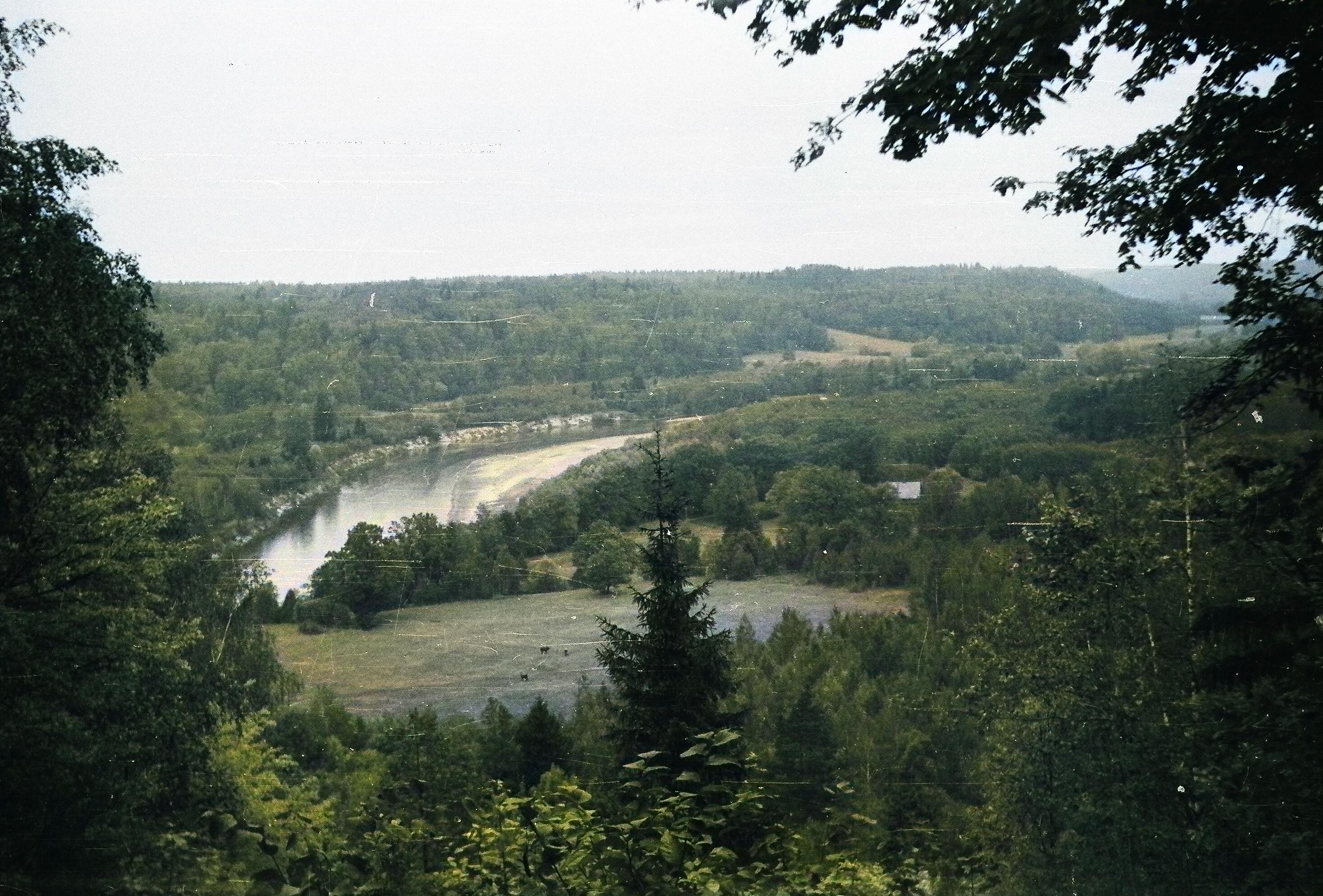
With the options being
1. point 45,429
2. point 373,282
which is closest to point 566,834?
point 45,429

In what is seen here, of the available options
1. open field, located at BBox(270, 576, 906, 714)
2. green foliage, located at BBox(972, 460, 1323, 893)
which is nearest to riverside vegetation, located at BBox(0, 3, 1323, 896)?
green foliage, located at BBox(972, 460, 1323, 893)

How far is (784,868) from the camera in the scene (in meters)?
3.41

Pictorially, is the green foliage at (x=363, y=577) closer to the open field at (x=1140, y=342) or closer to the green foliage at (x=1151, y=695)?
the green foliage at (x=1151, y=695)

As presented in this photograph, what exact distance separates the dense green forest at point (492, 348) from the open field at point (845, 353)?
7 cm

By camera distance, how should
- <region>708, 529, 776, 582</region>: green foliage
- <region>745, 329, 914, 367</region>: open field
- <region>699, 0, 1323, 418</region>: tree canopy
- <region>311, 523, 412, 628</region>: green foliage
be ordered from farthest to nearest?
<region>745, 329, 914, 367</region>: open field < <region>311, 523, 412, 628</region>: green foliage < <region>708, 529, 776, 582</region>: green foliage < <region>699, 0, 1323, 418</region>: tree canopy

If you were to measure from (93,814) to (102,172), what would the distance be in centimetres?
306

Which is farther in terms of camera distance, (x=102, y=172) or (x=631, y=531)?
(x=631, y=531)

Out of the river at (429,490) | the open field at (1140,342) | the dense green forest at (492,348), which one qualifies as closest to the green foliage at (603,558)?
the river at (429,490)

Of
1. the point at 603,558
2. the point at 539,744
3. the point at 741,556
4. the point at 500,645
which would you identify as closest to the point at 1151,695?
the point at 741,556

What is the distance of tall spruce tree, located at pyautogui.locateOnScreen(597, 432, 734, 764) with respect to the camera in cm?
469

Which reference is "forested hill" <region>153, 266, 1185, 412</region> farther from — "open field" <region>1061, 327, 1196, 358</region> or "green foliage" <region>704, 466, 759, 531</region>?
"green foliage" <region>704, 466, 759, 531</region>

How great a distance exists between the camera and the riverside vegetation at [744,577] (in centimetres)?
354

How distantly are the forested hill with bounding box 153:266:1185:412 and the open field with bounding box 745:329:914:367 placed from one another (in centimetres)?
7

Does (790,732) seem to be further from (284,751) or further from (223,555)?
(223,555)
